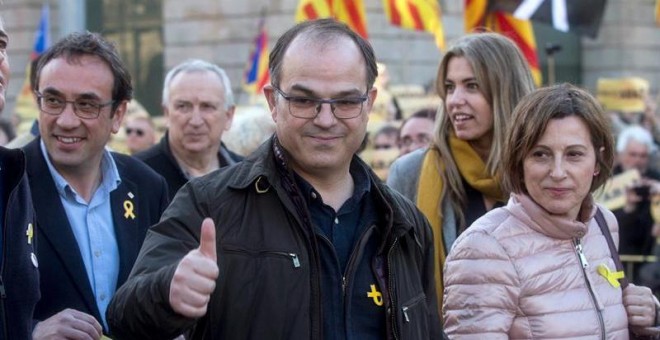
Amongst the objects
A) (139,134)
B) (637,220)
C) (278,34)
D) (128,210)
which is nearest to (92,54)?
(128,210)

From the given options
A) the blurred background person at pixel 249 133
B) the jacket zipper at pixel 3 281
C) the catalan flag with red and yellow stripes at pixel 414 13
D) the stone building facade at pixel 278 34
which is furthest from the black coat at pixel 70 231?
the stone building facade at pixel 278 34

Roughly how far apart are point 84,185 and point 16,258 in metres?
1.24

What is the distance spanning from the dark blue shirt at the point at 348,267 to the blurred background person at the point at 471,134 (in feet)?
6.05

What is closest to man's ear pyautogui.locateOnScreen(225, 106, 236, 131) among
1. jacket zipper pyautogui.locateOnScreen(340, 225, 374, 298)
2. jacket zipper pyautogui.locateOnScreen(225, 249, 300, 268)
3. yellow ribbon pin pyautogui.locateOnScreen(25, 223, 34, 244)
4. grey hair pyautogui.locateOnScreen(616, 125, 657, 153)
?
yellow ribbon pin pyautogui.locateOnScreen(25, 223, 34, 244)

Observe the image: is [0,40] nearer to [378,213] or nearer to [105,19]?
[378,213]

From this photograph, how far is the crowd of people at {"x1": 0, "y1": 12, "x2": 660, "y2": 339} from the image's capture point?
12.1 ft

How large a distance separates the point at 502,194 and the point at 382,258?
196cm

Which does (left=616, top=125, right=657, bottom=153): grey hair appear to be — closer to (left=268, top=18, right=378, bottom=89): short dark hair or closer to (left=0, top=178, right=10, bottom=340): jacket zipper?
(left=268, top=18, right=378, bottom=89): short dark hair

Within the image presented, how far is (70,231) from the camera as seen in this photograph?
511 centimetres

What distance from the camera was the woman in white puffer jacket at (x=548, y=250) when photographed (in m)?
4.50

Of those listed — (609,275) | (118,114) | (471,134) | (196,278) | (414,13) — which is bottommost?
(609,275)

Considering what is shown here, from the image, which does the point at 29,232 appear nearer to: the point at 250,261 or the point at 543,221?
the point at 250,261

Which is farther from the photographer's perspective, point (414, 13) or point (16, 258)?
point (414, 13)

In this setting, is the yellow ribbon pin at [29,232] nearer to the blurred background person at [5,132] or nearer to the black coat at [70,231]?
the black coat at [70,231]
